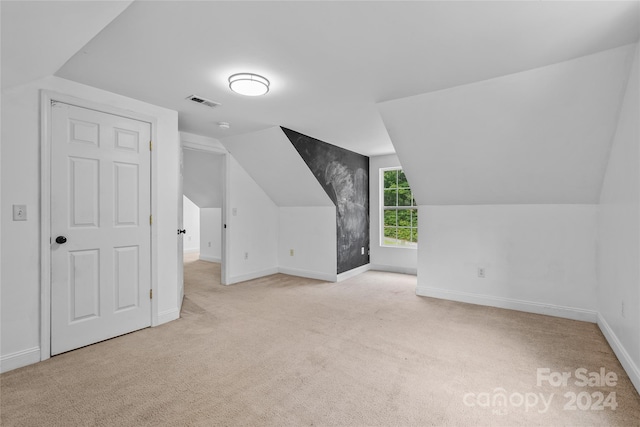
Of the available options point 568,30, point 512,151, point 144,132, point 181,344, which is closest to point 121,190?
point 144,132

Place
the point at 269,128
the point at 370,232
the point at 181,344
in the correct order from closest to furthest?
the point at 181,344, the point at 269,128, the point at 370,232

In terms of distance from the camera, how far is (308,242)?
203 inches

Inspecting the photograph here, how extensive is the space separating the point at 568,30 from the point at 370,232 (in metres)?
4.38

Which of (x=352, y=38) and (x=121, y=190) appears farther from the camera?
(x=121, y=190)

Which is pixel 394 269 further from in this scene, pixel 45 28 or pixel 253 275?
pixel 45 28

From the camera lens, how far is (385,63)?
220 centimetres

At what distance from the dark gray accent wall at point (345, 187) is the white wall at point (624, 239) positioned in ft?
10.6

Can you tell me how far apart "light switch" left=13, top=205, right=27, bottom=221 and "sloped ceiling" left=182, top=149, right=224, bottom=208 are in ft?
10.2

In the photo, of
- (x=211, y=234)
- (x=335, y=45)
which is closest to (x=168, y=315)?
(x=335, y=45)

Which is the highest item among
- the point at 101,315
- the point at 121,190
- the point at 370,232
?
the point at 121,190

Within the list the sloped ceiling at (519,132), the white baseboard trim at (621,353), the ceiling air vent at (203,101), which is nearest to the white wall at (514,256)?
the sloped ceiling at (519,132)

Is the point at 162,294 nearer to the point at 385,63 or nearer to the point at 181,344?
the point at 181,344

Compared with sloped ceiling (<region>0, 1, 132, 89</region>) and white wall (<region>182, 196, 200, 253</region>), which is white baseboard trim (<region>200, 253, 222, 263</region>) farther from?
sloped ceiling (<region>0, 1, 132, 89</region>)

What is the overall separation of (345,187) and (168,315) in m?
3.28
